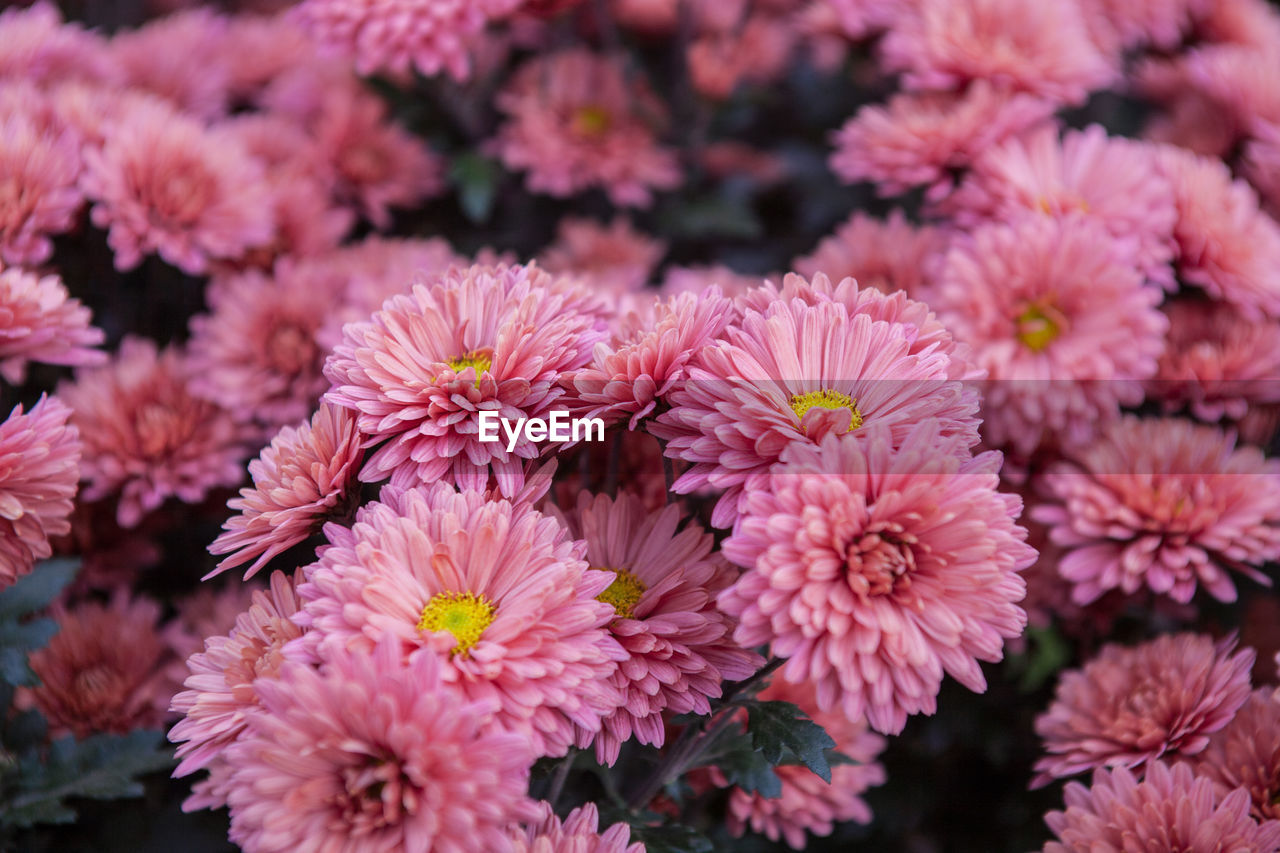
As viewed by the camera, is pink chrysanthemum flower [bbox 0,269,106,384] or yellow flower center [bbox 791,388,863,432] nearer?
yellow flower center [bbox 791,388,863,432]

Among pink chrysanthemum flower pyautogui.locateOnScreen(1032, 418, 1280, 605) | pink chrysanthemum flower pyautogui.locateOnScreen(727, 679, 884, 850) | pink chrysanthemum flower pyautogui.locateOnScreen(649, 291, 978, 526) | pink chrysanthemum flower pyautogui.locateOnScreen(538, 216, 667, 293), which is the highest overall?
pink chrysanthemum flower pyautogui.locateOnScreen(649, 291, 978, 526)

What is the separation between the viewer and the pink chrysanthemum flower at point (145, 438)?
1239mm

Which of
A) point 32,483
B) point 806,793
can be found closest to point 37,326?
point 32,483

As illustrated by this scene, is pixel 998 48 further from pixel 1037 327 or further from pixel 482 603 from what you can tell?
pixel 482 603

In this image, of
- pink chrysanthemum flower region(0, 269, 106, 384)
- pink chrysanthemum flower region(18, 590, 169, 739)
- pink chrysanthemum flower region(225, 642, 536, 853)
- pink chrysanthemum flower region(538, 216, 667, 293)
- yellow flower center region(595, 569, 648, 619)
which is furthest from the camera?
pink chrysanthemum flower region(538, 216, 667, 293)

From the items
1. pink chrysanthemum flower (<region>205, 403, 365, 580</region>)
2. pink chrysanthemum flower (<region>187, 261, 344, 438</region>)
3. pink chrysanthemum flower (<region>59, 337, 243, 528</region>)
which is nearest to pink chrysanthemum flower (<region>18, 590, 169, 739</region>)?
pink chrysanthemum flower (<region>59, 337, 243, 528</region>)

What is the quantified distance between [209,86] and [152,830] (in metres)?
1.28

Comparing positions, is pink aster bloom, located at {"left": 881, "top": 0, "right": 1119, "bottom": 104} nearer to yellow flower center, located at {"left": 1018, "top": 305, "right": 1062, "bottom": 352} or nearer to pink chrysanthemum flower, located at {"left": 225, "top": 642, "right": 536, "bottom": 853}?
yellow flower center, located at {"left": 1018, "top": 305, "right": 1062, "bottom": 352}

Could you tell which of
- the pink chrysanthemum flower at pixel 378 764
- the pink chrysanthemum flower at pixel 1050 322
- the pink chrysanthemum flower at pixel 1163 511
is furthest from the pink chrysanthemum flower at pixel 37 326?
the pink chrysanthemum flower at pixel 1163 511

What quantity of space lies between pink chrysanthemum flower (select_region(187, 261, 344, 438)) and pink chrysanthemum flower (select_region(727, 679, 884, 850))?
758mm

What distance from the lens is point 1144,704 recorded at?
3.36ft

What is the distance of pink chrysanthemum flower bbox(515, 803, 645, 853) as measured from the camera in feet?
2.65

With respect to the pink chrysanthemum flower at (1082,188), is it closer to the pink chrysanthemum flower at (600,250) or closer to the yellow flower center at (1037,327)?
the yellow flower center at (1037,327)

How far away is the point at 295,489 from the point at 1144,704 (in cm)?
91
